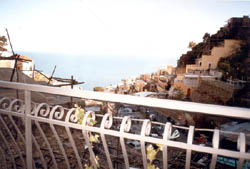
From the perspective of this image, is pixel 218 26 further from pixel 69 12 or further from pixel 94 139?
pixel 94 139

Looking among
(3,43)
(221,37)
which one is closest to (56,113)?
(3,43)

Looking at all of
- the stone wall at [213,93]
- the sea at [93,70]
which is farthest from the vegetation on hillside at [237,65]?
the sea at [93,70]

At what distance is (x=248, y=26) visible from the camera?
2134 centimetres

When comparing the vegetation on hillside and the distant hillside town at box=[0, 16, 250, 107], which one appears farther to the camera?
the vegetation on hillside

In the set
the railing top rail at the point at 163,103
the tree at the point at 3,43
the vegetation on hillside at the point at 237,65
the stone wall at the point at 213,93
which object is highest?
the tree at the point at 3,43

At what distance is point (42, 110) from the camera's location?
1.07 metres

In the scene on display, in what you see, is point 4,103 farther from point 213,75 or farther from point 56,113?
point 213,75

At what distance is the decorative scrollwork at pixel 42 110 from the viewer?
3.41ft

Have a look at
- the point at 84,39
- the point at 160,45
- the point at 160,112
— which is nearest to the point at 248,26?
the point at 160,112

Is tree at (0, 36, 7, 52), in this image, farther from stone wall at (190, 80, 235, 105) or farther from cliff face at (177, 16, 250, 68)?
cliff face at (177, 16, 250, 68)

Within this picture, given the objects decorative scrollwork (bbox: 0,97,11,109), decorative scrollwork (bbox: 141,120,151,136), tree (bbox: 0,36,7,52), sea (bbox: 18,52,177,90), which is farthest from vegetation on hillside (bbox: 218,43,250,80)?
decorative scrollwork (bbox: 0,97,11,109)

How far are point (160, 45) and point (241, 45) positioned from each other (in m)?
21.4

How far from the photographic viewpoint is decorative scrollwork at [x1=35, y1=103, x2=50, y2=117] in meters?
1.04

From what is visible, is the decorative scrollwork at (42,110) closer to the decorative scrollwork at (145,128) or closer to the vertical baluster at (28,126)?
the vertical baluster at (28,126)
